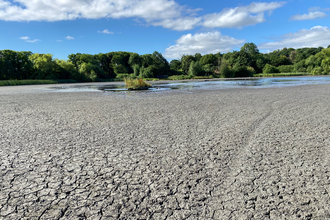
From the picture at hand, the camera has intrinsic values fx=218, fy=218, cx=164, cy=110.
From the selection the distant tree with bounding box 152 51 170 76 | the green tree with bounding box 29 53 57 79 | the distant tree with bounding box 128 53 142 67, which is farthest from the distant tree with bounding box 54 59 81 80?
the distant tree with bounding box 152 51 170 76

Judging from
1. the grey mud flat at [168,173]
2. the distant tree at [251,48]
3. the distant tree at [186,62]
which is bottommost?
the grey mud flat at [168,173]

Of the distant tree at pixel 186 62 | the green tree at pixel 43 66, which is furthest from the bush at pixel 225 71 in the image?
the green tree at pixel 43 66

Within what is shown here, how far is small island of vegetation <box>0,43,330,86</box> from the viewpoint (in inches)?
2180

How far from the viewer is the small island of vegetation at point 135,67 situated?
55.4 m

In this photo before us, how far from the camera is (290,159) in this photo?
3357 millimetres

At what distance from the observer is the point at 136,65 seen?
67312 millimetres

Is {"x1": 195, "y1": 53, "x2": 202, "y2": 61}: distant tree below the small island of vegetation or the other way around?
the other way around

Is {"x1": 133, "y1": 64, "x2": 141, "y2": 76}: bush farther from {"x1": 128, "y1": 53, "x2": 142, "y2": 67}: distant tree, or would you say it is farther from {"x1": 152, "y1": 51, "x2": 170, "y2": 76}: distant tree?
{"x1": 128, "y1": 53, "x2": 142, "y2": 67}: distant tree

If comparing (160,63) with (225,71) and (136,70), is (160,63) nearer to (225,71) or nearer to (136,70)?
(136,70)

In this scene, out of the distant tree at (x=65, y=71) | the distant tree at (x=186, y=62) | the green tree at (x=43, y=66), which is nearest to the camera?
the green tree at (x=43, y=66)

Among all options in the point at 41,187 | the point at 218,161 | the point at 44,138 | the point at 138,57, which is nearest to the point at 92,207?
the point at 41,187

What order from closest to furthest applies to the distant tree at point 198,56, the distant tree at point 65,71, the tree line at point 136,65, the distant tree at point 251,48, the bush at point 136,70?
1. the tree line at point 136,65
2. the distant tree at point 65,71
3. the bush at point 136,70
4. the distant tree at point 198,56
5. the distant tree at point 251,48

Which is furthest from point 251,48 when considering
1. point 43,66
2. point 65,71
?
point 43,66

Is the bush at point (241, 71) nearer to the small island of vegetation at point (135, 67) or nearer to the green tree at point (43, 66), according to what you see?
the small island of vegetation at point (135, 67)
